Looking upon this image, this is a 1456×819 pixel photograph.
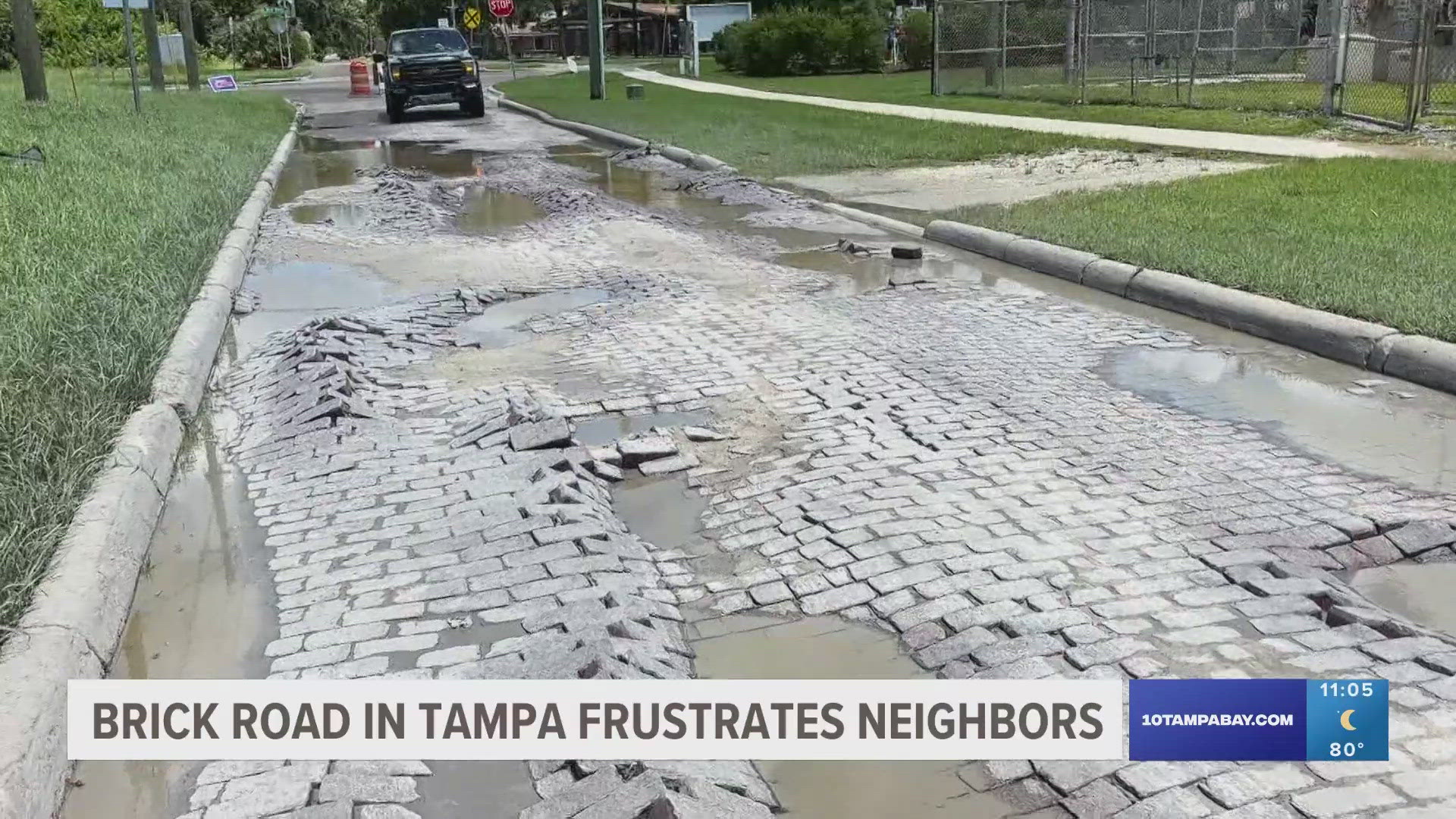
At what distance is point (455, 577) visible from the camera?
4.62 meters

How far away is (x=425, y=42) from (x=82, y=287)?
23.9m

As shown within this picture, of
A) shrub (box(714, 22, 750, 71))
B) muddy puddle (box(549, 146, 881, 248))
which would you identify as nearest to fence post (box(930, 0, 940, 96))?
muddy puddle (box(549, 146, 881, 248))

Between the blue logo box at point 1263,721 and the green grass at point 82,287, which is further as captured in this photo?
the green grass at point 82,287

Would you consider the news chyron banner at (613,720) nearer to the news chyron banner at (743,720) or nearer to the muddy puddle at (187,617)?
the news chyron banner at (743,720)

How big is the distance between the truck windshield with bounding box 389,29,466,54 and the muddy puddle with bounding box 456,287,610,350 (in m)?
22.3

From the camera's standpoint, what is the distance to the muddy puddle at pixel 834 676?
3.33 metres

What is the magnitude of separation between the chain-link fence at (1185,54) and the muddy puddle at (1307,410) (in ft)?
49.4

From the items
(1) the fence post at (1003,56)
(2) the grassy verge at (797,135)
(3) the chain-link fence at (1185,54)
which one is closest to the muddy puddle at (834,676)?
(2) the grassy verge at (797,135)

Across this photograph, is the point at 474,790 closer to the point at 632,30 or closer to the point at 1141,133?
the point at 1141,133

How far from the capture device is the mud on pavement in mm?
3402

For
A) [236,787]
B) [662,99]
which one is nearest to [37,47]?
[662,99]

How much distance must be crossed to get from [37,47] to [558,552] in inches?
1058

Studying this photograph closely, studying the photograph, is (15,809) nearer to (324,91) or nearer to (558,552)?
(558,552)

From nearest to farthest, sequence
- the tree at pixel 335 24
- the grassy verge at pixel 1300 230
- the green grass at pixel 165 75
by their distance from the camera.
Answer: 1. the grassy verge at pixel 1300 230
2. the green grass at pixel 165 75
3. the tree at pixel 335 24
